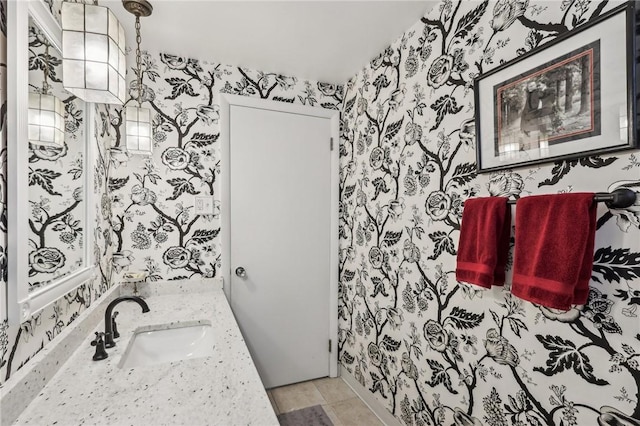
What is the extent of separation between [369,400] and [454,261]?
4.14 ft

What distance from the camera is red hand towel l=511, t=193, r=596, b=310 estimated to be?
2.71ft

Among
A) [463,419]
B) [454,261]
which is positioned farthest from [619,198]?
[463,419]

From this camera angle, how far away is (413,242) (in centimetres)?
158

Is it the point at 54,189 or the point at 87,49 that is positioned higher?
the point at 87,49

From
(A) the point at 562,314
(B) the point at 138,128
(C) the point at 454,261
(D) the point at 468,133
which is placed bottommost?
(A) the point at 562,314

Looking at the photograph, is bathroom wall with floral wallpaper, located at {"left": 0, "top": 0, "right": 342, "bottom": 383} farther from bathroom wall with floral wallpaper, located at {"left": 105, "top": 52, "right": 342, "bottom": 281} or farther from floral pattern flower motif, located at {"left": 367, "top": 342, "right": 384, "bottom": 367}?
floral pattern flower motif, located at {"left": 367, "top": 342, "right": 384, "bottom": 367}

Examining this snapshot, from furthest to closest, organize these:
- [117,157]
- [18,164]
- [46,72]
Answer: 1. [117,157]
2. [46,72]
3. [18,164]

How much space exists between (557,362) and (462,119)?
99cm

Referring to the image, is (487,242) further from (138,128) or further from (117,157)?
(117,157)

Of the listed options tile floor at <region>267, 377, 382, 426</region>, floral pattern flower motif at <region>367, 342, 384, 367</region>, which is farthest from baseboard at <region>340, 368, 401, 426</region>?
floral pattern flower motif at <region>367, 342, 384, 367</region>

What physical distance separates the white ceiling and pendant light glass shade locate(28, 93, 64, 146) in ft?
2.64

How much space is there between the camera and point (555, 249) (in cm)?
88

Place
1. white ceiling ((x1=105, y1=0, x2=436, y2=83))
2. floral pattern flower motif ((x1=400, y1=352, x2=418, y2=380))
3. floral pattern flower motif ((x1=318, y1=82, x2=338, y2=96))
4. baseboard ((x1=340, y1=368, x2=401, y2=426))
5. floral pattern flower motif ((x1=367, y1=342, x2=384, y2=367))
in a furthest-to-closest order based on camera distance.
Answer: floral pattern flower motif ((x1=318, y1=82, x2=338, y2=96)) < floral pattern flower motif ((x1=367, y1=342, x2=384, y2=367)) < baseboard ((x1=340, y1=368, x2=401, y2=426)) < floral pattern flower motif ((x1=400, y1=352, x2=418, y2=380)) < white ceiling ((x1=105, y1=0, x2=436, y2=83))

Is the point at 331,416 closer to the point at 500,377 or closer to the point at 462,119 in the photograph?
the point at 500,377
